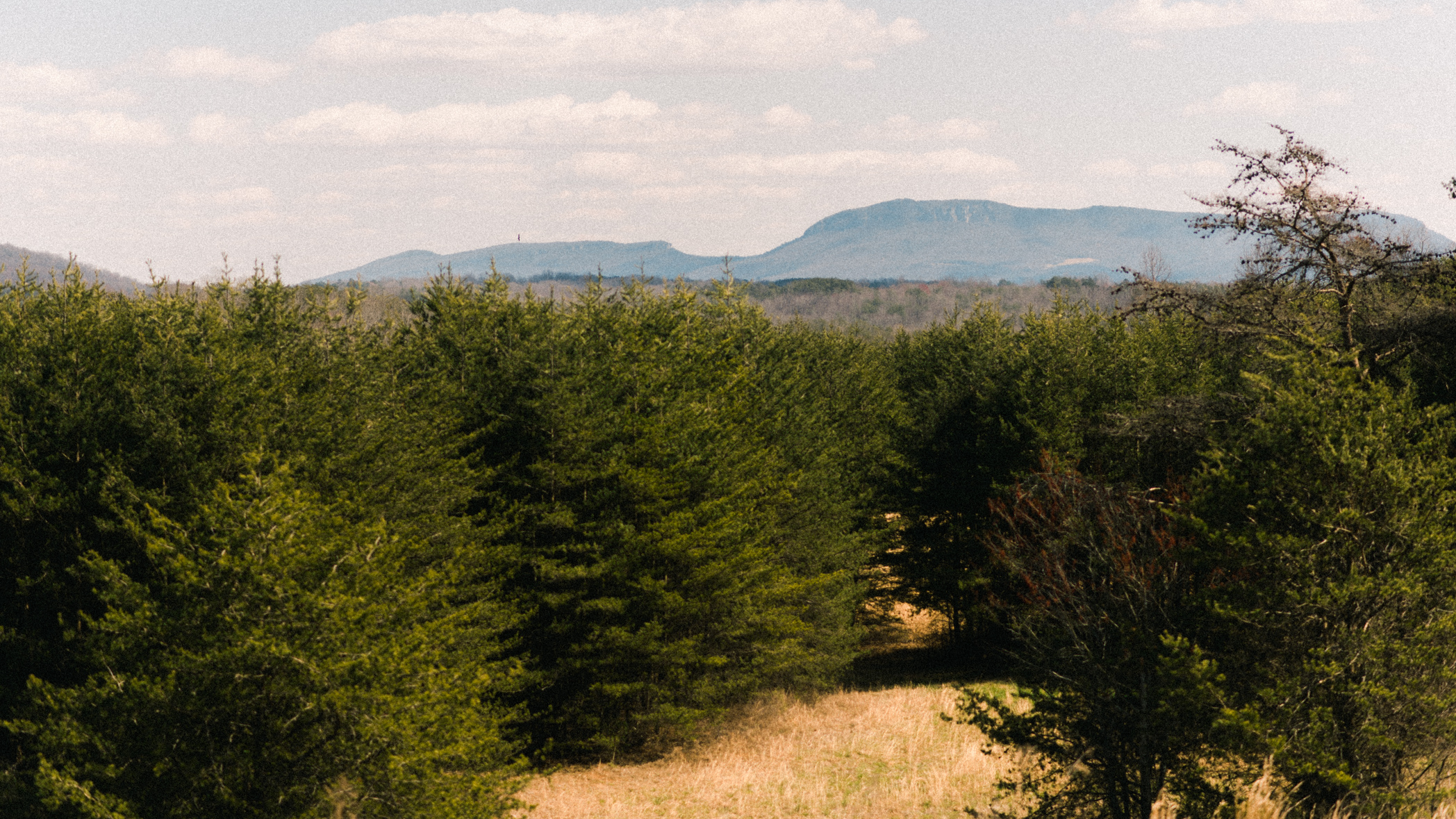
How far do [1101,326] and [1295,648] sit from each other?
2538 centimetres

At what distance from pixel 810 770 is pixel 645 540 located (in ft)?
19.2

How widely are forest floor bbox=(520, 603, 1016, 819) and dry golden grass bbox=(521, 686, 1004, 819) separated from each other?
31mm

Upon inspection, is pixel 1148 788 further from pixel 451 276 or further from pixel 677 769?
pixel 451 276

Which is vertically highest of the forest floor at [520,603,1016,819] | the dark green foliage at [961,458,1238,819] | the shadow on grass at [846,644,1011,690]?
the dark green foliage at [961,458,1238,819]

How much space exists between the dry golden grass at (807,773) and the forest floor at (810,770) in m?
0.03

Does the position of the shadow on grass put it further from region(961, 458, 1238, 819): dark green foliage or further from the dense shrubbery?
region(961, 458, 1238, 819): dark green foliage

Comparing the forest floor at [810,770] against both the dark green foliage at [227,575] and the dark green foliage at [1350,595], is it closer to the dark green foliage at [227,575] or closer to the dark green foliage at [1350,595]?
the dark green foliage at [227,575]

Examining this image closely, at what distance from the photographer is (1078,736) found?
1232cm

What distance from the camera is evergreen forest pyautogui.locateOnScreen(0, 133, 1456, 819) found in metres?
9.87

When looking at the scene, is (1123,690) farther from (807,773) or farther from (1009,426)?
(1009,426)

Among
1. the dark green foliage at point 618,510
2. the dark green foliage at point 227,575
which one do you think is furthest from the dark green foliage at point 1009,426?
the dark green foliage at point 227,575

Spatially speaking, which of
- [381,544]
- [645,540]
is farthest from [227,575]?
[645,540]

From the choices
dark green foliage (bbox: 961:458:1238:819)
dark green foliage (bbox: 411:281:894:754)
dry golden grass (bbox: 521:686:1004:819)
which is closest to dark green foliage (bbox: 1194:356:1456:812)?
dark green foliage (bbox: 961:458:1238:819)

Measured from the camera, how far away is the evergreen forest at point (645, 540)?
9.87 metres
